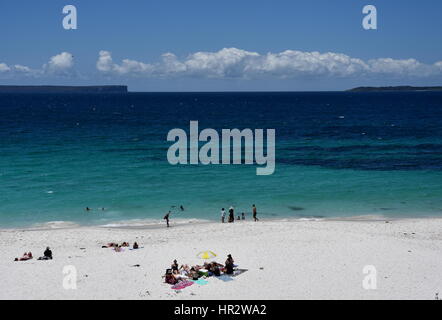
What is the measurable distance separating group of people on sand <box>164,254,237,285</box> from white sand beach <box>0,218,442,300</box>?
17.7 inches

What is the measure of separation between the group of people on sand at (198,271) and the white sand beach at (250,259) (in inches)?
17.7

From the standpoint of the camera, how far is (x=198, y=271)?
2158cm

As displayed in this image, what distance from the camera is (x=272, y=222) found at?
31938 mm

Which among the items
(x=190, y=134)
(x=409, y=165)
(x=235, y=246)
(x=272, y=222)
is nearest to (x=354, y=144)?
(x=409, y=165)

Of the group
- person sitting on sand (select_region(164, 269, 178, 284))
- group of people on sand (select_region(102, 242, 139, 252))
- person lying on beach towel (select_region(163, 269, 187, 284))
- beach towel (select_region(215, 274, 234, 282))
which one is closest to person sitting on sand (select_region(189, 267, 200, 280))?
person lying on beach towel (select_region(163, 269, 187, 284))

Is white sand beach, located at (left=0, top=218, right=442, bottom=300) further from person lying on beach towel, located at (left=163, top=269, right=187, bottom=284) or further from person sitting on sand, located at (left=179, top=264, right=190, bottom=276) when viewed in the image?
person sitting on sand, located at (left=179, top=264, right=190, bottom=276)

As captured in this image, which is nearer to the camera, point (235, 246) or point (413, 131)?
point (235, 246)

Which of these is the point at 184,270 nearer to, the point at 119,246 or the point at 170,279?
the point at 170,279

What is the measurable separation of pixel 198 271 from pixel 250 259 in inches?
133

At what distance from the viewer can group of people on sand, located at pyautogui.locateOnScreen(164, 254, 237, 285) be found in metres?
20.9

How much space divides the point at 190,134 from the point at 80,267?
62.5 metres

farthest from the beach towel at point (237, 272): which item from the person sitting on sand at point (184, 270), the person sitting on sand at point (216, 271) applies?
the person sitting on sand at point (184, 270)

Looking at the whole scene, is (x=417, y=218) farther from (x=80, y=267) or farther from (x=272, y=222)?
(x=80, y=267)

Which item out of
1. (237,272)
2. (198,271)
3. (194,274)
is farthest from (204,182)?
(194,274)
